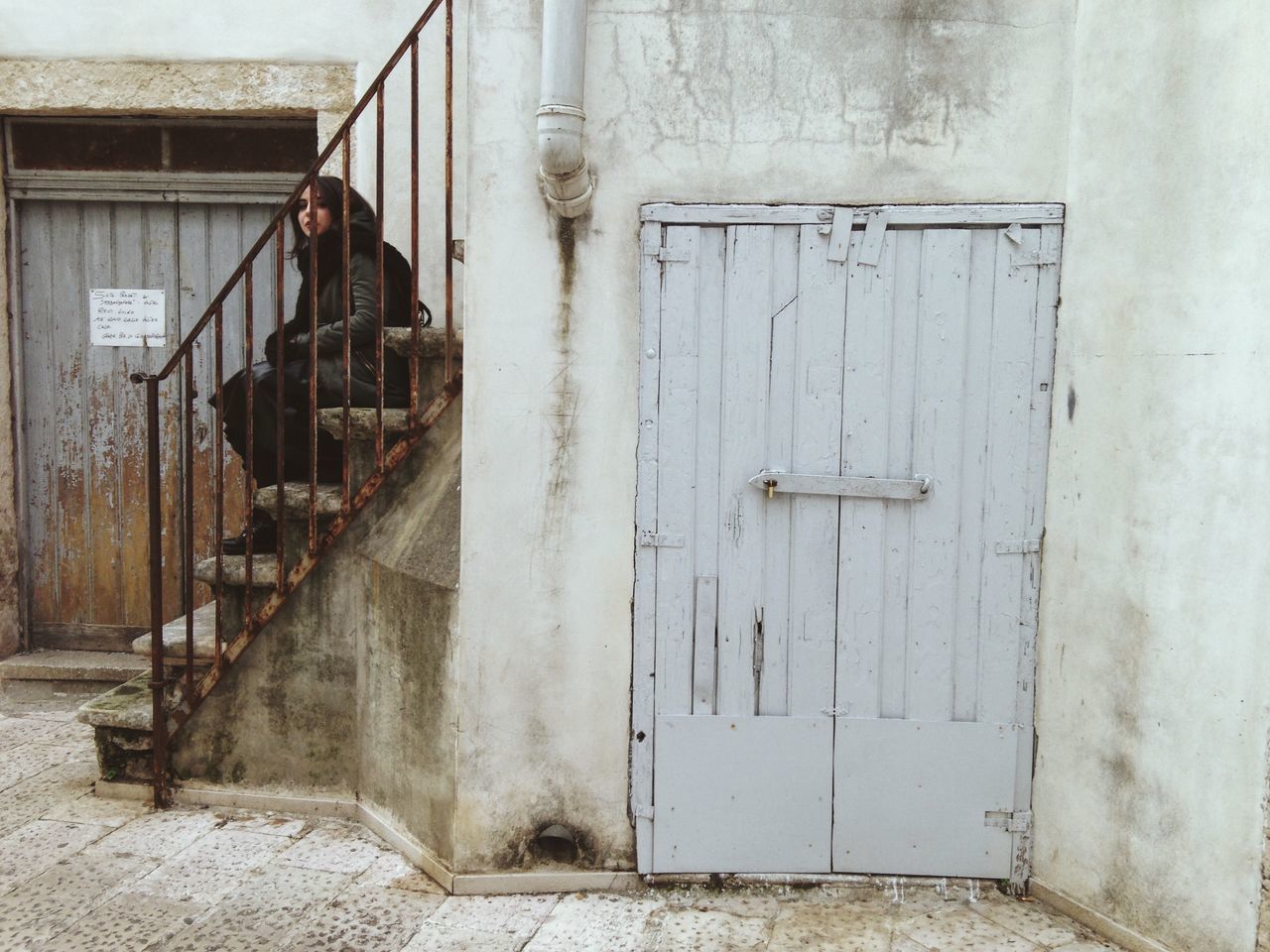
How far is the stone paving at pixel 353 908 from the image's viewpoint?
11.7 feet

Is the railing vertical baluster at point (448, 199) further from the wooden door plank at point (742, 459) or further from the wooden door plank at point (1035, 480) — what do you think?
the wooden door plank at point (1035, 480)

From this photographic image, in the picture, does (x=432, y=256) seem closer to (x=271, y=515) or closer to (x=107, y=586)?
(x=271, y=515)

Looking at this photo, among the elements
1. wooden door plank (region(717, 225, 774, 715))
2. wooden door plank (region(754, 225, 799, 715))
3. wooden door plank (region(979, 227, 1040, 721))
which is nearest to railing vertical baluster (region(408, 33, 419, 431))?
wooden door plank (region(717, 225, 774, 715))

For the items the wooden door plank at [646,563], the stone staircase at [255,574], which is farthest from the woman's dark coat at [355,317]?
the wooden door plank at [646,563]

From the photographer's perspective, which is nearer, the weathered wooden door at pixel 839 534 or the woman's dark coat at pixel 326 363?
the weathered wooden door at pixel 839 534

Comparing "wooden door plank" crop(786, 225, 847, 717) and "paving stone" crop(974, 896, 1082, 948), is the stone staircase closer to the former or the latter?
"wooden door plank" crop(786, 225, 847, 717)

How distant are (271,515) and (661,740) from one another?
1.81 meters

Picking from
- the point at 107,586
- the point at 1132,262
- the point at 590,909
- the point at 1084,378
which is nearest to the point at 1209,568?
the point at 1084,378

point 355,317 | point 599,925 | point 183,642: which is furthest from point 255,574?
point 599,925

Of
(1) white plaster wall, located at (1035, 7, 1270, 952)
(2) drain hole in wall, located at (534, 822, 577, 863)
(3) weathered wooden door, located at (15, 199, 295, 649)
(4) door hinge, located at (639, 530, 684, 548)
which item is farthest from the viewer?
(3) weathered wooden door, located at (15, 199, 295, 649)

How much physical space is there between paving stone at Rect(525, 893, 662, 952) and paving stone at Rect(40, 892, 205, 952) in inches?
45.8

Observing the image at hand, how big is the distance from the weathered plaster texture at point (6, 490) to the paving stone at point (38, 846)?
1906mm

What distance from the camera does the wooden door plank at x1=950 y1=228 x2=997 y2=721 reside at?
146 inches

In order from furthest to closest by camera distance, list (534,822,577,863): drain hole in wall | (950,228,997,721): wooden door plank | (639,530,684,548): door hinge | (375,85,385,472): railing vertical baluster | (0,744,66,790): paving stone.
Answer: (0,744,66,790): paving stone < (375,85,385,472): railing vertical baluster < (534,822,577,863): drain hole in wall < (639,530,684,548): door hinge < (950,228,997,721): wooden door plank
